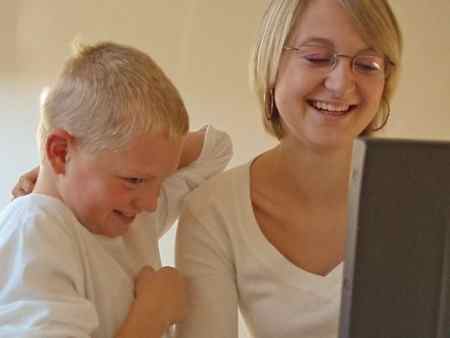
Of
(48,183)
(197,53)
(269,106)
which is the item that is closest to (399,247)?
(48,183)

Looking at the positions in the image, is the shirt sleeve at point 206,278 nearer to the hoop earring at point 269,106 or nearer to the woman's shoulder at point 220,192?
the woman's shoulder at point 220,192

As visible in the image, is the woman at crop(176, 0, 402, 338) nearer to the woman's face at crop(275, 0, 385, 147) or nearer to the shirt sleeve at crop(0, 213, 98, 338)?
the woman's face at crop(275, 0, 385, 147)

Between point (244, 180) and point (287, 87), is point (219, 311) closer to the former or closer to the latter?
point (244, 180)

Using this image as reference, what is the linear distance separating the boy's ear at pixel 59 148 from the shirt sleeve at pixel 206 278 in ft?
0.77

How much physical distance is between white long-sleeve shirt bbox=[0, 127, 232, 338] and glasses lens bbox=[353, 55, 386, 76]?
1.18 feet

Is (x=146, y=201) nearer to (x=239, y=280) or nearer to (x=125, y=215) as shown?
(x=125, y=215)

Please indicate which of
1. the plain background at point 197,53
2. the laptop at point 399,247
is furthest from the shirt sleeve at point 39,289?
the plain background at point 197,53

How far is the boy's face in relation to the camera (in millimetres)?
769

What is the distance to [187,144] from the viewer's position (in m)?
1.04

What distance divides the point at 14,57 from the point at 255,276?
109 centimetres

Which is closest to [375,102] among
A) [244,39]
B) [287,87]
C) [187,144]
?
[287,87]

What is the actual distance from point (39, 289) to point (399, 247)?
376 millimetres

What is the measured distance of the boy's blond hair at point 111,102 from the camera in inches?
30.2

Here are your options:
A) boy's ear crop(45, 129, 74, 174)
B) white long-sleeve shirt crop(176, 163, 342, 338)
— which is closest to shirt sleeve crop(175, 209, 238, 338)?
white long-sleeve shirt crop(176, 163, 342, 338)
